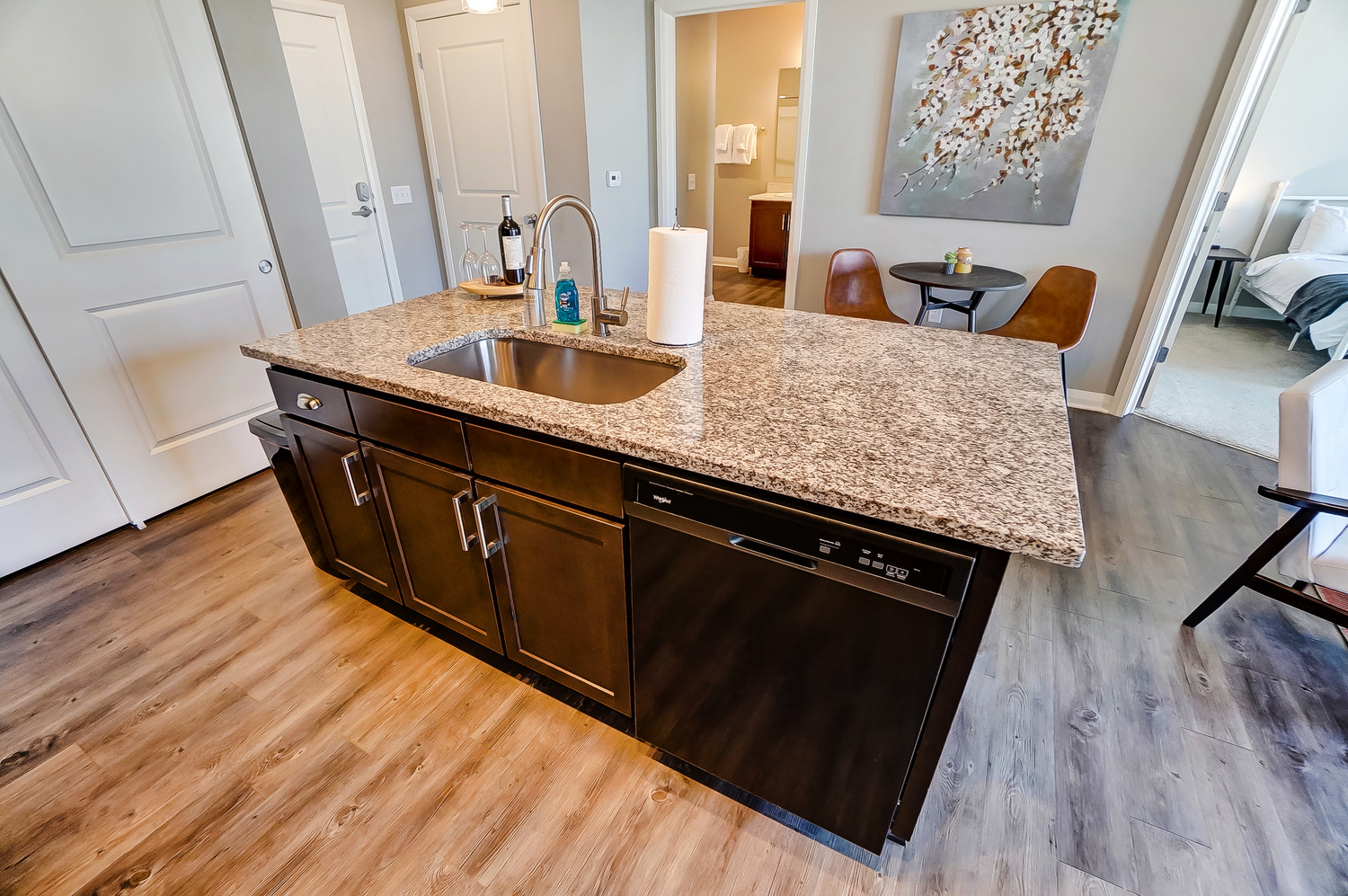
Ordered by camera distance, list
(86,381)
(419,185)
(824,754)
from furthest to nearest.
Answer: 1. (419,185)
2. (86,381)
3. (824,754)

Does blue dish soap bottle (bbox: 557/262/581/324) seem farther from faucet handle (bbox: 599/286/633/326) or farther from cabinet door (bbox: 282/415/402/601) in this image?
cabinet door (bbox: 282/415/402/601)

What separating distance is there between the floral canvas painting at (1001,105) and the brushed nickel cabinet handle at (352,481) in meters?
3.25

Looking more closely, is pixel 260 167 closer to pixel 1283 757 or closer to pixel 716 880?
pixel 716 880

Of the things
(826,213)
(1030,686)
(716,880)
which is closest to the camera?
(716,880)

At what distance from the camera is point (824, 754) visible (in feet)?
3.58

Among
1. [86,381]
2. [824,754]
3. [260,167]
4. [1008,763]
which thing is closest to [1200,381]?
[1008,763]

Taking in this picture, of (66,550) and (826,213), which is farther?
(826,213)

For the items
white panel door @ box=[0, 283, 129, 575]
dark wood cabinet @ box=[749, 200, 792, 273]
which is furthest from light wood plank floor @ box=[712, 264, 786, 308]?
white panel door @ box=[0, 283, 129, 575]

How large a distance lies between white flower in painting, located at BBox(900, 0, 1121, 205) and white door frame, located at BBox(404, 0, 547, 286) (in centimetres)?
223

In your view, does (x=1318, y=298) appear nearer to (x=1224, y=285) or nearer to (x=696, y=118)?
(x=1224, y=285)

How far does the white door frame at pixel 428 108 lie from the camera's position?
3363mm

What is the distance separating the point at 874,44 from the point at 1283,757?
350cm

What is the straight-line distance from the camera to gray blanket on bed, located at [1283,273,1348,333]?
140 inches

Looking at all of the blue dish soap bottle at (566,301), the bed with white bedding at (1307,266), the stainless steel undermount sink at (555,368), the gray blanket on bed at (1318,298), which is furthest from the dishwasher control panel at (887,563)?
the gray blanket on bed at (1318,298)
